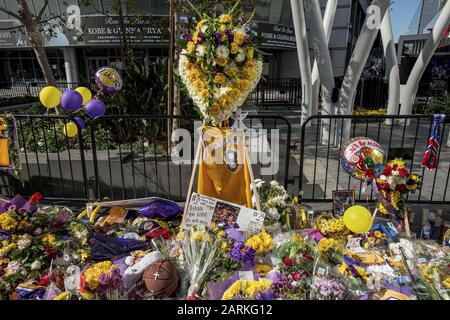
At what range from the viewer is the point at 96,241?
3.06 m

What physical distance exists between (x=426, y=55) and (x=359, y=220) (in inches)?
321

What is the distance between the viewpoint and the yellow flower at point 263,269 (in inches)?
103

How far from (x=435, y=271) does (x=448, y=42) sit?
1794 cm

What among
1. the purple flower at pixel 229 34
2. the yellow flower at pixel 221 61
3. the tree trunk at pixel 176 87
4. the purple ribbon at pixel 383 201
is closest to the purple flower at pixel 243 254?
the purple ribbon at pixel 383 201

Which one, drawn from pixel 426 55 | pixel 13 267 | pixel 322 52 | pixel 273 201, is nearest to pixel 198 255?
pixel 273 201

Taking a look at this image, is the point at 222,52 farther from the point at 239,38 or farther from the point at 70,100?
the point at 70,100

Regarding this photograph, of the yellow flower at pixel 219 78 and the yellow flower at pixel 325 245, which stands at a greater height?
the yellow flower at pixel 219 78

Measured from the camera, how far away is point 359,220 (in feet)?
9.77

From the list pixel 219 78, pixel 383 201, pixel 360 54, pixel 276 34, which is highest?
pixel 276 34

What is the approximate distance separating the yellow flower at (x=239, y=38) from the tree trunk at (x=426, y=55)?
7778 millimetres

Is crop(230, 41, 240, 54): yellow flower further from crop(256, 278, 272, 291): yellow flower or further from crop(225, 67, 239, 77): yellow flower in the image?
crop(256, 278, 272, 291): yellow flower

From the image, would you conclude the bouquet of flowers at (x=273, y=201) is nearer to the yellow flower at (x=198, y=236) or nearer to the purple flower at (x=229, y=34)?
the yellow flower at (x=198, y=236)

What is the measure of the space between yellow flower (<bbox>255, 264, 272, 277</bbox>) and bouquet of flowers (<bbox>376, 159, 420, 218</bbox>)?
1415 mm

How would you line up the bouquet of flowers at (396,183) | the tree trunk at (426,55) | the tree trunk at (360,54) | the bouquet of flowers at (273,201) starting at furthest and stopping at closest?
the tree trunk at (426,55), the tree trunk at (360,54), the bouquet of flowers at (273,201), the bouquet of flowers at (396,183)
